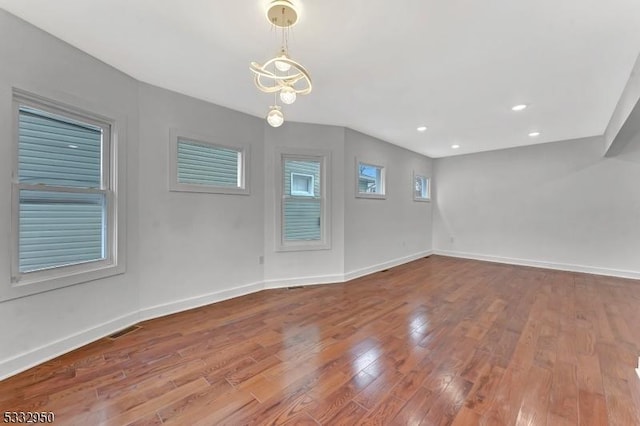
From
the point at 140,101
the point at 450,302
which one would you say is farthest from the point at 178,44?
the point at 450,302

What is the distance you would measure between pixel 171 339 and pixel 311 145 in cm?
310

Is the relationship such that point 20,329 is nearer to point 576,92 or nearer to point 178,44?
point 178,44

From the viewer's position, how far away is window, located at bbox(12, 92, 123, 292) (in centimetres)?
207

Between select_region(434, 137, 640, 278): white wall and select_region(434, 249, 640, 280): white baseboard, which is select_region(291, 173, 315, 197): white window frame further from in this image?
select_region(434, 249, 640, 280): white baseboard

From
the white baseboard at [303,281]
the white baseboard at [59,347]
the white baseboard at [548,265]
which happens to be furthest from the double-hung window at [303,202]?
the white baseboard at [548,265]

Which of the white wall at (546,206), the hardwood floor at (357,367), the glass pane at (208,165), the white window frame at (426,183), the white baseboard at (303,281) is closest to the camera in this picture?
the hardwood floor at (357,367)

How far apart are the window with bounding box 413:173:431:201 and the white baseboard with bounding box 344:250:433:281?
4.55ft

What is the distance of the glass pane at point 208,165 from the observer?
324cm

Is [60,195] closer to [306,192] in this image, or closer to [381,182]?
[306,192]

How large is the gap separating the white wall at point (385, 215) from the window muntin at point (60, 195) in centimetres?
316

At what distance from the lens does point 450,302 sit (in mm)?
3475

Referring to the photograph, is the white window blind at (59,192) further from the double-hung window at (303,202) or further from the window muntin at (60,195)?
the double-hung window at (303,202)

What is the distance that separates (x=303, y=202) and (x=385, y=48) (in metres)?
2.51

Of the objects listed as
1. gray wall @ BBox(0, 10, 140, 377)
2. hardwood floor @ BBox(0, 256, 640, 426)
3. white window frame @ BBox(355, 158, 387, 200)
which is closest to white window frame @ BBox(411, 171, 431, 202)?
white window frame @ BBox(355, 158, 387, 200)
